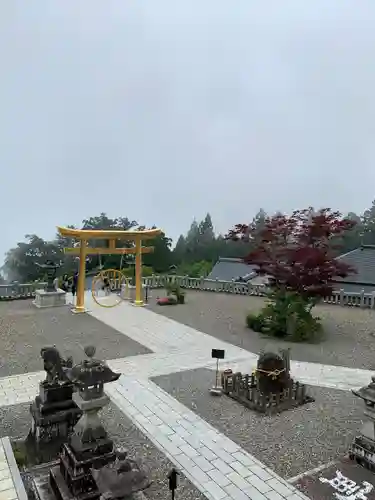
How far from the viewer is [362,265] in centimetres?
2084

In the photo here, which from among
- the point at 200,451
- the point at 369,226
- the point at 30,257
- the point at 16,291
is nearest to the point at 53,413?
the point at 200,451

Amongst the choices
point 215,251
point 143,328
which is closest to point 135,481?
point 143,328

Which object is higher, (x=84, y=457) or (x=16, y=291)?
(x=16, y=291)

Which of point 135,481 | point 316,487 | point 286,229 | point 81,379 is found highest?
point 286,229

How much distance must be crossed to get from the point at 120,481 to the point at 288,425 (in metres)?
4.03

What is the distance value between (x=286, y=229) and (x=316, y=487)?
29.4 feet

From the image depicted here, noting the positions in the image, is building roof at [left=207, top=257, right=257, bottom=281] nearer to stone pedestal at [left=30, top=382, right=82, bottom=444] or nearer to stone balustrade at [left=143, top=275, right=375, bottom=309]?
stone balustrade at [left=143, top=275, right=375, bottom=309]

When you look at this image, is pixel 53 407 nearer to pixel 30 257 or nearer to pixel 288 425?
pixel 288 425

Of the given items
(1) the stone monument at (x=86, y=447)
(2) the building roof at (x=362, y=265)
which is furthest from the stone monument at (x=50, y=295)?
(1) the stone monument at (x=86, y=447)

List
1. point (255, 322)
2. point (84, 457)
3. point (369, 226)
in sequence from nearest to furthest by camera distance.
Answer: point (84, 457) < point (255, 322) < point (369, 226)

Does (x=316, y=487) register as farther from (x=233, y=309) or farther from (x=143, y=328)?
(x=233, y=309)

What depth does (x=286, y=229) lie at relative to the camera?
43.8 feet

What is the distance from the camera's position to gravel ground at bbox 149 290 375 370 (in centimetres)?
1111

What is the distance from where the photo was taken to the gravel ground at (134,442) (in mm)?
5301
